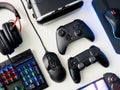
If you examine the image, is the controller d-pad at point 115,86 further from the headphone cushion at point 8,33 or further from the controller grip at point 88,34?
the headphone cushion at point 8,33

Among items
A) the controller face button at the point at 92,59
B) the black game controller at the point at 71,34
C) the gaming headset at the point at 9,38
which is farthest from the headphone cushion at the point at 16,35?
the controller face button at the point at 92,59

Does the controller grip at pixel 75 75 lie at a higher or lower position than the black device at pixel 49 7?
lower

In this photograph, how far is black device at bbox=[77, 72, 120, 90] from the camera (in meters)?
0.98

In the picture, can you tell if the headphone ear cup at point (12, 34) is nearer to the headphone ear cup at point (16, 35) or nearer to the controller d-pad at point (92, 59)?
the headphone ear cup at point (16, 35)

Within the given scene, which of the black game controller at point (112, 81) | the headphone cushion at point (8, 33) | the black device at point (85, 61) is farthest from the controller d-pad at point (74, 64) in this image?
the headphone cushion at point (8, 33)

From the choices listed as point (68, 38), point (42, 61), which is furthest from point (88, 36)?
point (42, 61)

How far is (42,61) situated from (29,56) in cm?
5

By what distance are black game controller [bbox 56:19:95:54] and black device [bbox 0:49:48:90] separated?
0.11 metres

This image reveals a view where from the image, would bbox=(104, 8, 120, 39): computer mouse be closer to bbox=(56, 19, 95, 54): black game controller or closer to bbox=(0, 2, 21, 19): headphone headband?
bbox=(56, 19, 95, 54): black game controller

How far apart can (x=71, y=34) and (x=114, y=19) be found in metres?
0.15

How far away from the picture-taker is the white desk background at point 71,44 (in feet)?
3.29

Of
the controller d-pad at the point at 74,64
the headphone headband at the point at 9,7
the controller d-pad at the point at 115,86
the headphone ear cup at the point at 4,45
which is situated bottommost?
the controller d-pad at the point at 115,86

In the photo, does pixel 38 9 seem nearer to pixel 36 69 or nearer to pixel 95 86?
pixel 36 69

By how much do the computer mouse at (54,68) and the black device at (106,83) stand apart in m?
0.08
